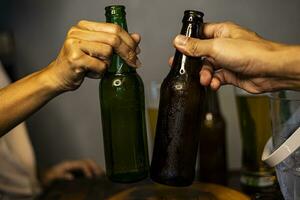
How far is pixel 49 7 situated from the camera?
47.3 inches

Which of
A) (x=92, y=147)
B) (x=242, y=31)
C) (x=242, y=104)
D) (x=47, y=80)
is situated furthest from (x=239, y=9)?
(x=47, y=80)

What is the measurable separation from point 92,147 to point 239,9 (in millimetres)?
590

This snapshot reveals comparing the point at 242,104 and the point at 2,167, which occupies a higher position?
the point at 242,104

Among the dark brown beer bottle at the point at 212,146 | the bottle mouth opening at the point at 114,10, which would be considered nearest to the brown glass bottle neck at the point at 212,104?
the dark brown beer bottle at the point at 212,146

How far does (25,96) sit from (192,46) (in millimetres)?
297

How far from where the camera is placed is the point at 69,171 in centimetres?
112

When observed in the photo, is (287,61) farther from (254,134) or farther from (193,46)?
(254,134)

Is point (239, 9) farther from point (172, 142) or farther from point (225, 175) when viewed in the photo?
point (172, 142)

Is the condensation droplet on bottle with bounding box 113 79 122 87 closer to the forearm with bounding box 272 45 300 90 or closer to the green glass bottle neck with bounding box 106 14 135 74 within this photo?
the green glass bottle neck with bounding box 106 14 135 74

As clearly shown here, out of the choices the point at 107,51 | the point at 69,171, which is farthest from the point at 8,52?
the point at 107,51

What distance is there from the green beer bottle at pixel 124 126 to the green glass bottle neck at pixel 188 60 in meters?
0.09

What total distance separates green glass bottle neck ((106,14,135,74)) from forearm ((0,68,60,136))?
4.2 inches

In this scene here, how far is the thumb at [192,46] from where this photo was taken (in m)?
0.67

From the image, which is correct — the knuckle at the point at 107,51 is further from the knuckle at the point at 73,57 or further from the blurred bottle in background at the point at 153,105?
the blurred bottle in background at the point at 153,105
